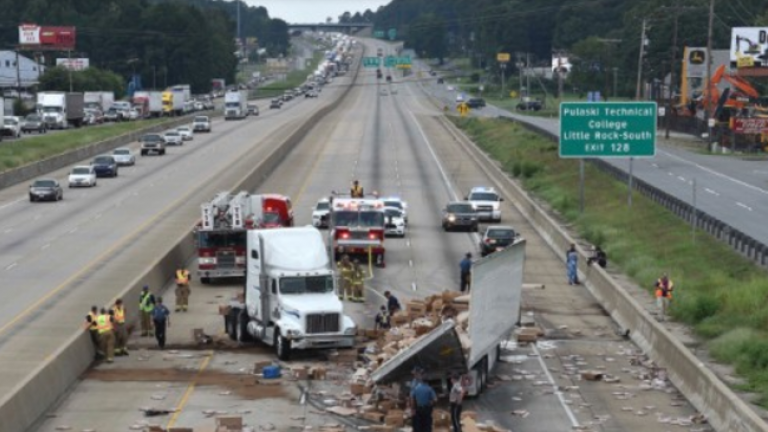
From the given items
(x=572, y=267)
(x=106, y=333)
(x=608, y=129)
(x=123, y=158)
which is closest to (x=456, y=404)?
(x=106, y=333)

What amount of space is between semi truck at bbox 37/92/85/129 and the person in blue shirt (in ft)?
359

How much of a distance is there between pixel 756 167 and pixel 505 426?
71057mm

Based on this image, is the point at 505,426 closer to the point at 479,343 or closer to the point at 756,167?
the point at 479,343

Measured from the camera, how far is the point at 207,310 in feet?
149

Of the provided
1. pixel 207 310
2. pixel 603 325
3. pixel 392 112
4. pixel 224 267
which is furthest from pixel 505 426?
pixel 392 112

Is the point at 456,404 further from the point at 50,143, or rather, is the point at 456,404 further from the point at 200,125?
the point at 200,125

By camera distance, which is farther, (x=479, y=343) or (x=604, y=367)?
(x=604, y=367)

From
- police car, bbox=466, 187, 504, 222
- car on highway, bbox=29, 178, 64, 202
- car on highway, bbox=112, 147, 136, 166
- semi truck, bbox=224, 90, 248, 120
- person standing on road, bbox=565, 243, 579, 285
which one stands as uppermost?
person standing on road, bbox=565, 243, 579, 285

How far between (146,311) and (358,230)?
15722mm

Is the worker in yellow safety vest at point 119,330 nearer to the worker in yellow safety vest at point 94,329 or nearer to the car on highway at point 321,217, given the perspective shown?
the worker in yellow safety vest at point 94,329

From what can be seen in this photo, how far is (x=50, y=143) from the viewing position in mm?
110250

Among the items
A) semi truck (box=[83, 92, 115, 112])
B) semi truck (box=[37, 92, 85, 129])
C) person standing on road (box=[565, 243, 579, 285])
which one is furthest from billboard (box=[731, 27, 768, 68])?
person standing on road (box=[565, 243, 579, 285])

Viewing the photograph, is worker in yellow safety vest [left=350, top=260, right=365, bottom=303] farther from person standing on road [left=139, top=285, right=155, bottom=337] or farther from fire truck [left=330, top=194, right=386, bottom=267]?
person standing on road [left=139, top=285, right=155, bottom=337]

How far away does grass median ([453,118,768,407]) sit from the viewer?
3544 cm
